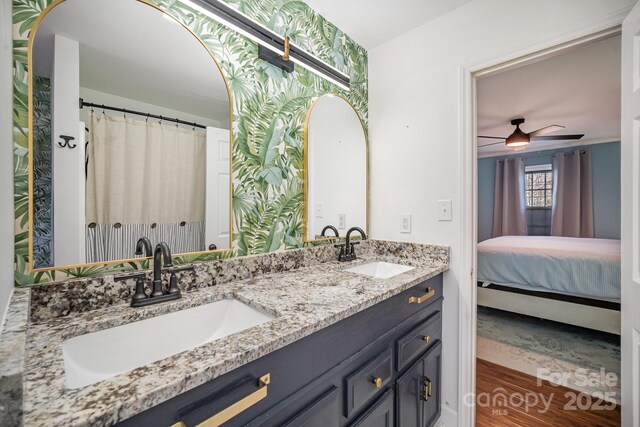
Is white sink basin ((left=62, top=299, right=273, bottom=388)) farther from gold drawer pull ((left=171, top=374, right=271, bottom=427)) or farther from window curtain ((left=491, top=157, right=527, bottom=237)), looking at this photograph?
window curtain ((left=491, top=157, right=527, bottom=237))

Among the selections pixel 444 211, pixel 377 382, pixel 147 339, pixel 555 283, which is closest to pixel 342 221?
pixel 444 211

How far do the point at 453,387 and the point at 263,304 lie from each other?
1374mm

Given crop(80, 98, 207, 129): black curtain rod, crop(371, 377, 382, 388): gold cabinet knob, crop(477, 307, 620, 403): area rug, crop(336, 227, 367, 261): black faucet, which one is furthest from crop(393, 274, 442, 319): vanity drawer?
crop(477, 307, 620, 403): area rug

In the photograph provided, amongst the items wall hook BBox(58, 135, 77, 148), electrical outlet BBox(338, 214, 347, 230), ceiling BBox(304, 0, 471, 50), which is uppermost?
ceiling BBox(304, 0, 471, 50)

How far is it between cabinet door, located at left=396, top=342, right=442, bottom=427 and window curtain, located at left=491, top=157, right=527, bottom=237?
5392 millimetres

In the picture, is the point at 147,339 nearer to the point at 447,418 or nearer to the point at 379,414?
the point at 379,414

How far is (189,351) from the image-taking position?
0.61 metres

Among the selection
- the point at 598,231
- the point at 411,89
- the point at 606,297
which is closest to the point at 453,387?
the point at 411,89

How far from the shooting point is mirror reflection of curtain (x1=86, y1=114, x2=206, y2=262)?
92 cm

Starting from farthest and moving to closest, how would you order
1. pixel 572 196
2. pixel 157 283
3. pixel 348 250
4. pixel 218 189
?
pixel 572 196 < pixel 348 250 < pixel 218 189 < pixel 157 283

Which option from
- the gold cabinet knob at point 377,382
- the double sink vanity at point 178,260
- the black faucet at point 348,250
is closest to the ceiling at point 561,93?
the black faucet at point 348,250

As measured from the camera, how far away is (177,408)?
539 mm

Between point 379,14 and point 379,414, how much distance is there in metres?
2.03

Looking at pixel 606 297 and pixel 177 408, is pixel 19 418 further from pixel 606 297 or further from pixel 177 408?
pixel 606 297
